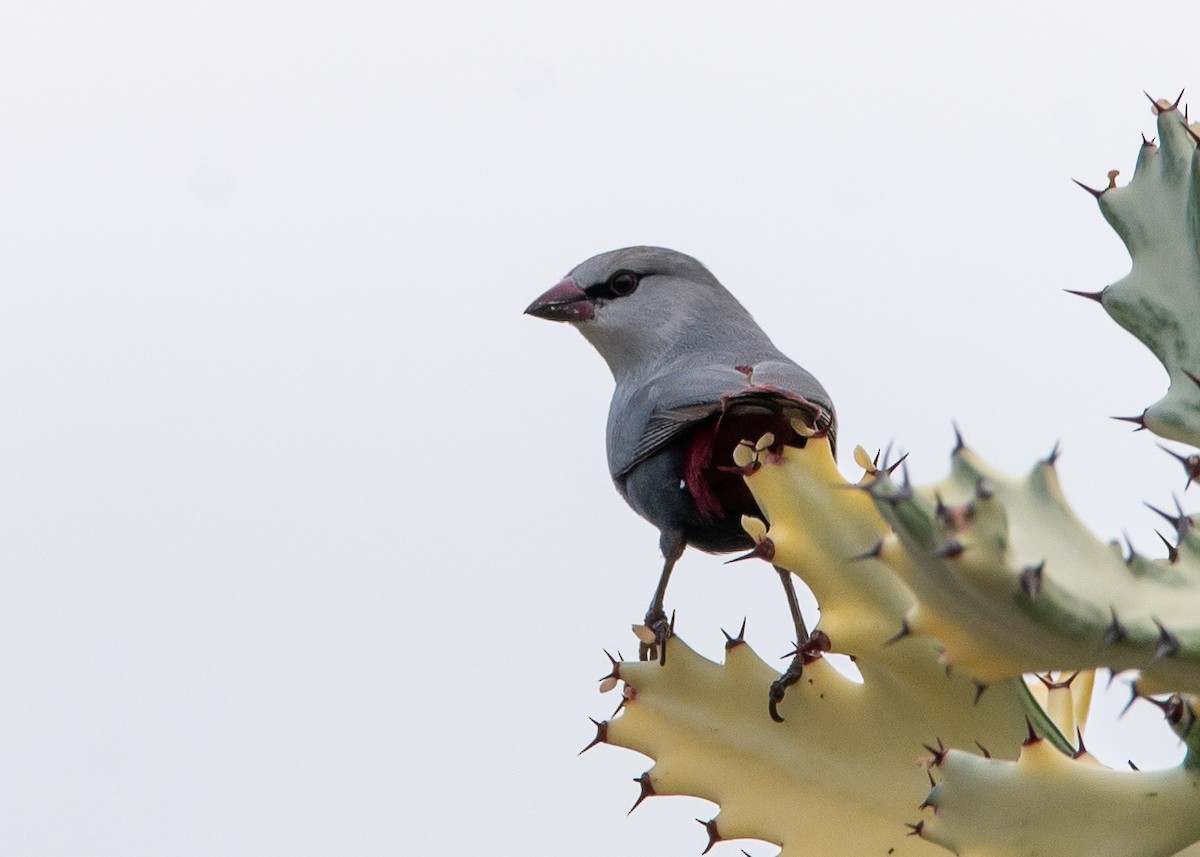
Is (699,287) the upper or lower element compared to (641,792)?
upper

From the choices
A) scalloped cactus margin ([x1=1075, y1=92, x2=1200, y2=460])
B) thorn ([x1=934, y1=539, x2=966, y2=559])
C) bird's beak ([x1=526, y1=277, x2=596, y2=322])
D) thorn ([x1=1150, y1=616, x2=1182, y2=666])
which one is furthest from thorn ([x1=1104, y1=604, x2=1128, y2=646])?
bird's beak ([x1=526, y1=277, x2=596, y2=322])

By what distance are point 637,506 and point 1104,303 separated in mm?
1159

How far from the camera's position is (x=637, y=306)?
4.36 metres

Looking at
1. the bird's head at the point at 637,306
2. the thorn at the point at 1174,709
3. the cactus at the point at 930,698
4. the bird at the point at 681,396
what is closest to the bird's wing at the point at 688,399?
the bird at the point at 681,396

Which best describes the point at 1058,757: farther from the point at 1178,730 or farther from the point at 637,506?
the point at 637,506

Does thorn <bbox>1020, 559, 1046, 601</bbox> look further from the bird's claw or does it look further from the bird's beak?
the bird's beak

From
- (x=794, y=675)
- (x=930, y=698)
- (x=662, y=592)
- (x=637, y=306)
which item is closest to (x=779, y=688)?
(x=794, y=675)

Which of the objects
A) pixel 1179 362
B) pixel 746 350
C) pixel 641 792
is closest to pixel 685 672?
pixel 641 792

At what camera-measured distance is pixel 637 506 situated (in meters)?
3.68

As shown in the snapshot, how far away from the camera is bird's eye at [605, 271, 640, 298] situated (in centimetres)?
440

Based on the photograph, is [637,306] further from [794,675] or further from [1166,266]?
[1166,266]

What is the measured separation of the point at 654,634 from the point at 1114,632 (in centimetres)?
143

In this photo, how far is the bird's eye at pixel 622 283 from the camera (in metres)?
4.40

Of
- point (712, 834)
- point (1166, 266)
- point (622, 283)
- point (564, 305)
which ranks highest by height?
point (622, 283)
